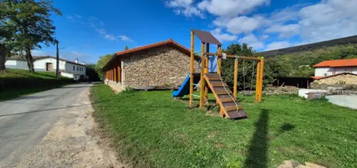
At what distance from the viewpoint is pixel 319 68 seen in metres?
34.1

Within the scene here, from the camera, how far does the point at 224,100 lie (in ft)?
17.9

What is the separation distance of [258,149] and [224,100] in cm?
249

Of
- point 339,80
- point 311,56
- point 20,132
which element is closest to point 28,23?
point 20,132

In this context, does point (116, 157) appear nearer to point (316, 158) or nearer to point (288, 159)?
point (288, 159)

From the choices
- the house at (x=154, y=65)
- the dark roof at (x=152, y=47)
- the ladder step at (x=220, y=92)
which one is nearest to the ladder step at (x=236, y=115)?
the ladder step at (x=220, y=92)

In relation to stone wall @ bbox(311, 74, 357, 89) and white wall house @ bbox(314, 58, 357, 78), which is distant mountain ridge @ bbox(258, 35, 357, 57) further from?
stone wall @ bbox(311, 74, 357, 89)

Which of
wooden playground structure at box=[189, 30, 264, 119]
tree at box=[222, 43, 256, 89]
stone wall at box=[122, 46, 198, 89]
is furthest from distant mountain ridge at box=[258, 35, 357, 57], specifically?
wooden playground structure at box=[189, 30, 264, 119]

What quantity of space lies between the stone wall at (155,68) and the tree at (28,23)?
61.2 ft

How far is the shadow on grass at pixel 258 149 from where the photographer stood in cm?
261

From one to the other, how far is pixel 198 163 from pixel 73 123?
3989 millimetres

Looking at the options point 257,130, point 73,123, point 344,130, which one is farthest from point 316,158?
point 73,123

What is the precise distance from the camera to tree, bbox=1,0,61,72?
2181 cm

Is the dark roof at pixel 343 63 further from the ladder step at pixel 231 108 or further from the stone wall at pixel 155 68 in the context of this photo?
the ladder step at pixel 231 108

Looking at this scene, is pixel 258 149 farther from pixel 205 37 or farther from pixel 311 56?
pixel 311 56
